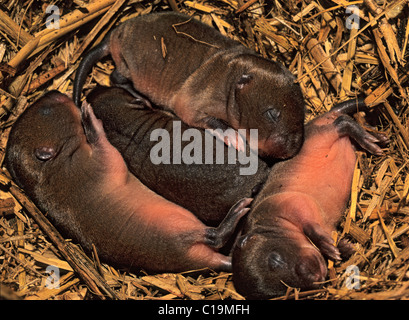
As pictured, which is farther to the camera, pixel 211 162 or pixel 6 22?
pixel 6 22

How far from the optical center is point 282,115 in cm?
546

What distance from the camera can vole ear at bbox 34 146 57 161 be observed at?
5.91 m

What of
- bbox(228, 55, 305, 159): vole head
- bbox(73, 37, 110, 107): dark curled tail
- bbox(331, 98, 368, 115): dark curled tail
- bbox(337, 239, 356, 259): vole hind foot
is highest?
bbox(73, 37, 110, 107): dark curled tail

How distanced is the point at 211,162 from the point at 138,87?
5.28ft

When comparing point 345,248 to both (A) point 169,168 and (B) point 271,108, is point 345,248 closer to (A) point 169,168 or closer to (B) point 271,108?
(B) point 271,108

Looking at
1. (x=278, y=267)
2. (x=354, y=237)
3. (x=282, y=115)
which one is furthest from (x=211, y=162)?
(x=354, y=237)

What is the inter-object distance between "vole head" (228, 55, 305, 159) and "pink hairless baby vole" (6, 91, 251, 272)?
0.67 meters

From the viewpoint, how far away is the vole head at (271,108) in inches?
216

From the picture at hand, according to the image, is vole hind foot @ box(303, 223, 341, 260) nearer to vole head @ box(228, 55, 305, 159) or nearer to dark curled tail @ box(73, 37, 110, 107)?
vole head @ box(228, 55, 305, 159)

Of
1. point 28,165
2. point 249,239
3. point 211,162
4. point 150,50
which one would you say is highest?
point 150,50

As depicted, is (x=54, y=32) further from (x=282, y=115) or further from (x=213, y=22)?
(x=282, y=115)

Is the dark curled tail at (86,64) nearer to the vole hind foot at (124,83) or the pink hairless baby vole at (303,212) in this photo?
the vole hind foot at (124,83)

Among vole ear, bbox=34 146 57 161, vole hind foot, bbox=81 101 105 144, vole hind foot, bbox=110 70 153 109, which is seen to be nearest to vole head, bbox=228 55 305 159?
vole hind foot, bbox=110 70 153 109

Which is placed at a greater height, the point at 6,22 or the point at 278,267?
the point at 6,22
